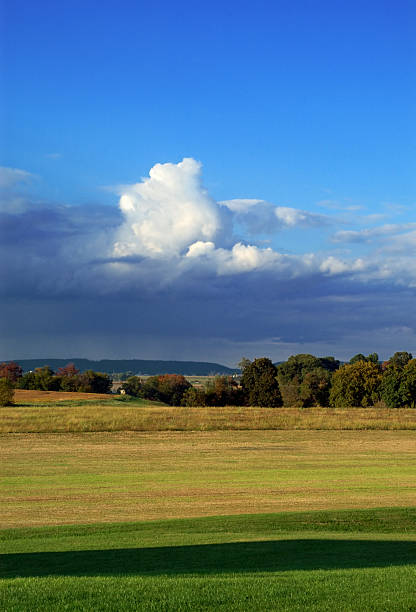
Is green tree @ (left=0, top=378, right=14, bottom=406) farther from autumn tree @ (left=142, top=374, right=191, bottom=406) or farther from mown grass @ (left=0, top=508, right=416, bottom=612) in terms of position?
mown grass @ (left=0, top=508, right=416, bottom=612)

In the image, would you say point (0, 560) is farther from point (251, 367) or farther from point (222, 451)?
point (251, 367)

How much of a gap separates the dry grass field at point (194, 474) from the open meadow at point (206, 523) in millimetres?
88

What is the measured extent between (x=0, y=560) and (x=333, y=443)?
43128mm

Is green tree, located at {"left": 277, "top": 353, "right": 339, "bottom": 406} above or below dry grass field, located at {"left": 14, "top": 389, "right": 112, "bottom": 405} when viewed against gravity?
above

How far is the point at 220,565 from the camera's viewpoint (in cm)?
1312

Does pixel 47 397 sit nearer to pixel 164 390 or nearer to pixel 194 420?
pixel 194 420

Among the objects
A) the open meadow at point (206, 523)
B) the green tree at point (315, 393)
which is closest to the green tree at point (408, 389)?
the green tree at point (315, 393)

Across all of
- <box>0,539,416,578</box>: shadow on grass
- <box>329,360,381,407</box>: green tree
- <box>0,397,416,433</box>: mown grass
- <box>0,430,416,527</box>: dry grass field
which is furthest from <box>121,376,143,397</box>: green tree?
<box>0,539,416,578</box>: shadow on grass

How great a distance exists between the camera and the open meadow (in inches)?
398

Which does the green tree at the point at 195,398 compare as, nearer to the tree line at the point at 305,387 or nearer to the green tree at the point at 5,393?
the tree line at the point at 305,387

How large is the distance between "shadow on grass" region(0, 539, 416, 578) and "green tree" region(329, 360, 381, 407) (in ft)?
299

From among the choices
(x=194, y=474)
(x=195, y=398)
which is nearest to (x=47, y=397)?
(x=195, y=398)

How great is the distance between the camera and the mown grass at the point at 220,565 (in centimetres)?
966

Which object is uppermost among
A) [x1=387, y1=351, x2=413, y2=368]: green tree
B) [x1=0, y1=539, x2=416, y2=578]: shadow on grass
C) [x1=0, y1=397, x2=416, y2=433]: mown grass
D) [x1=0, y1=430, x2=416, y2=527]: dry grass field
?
[x1=387, y1=351, x2=413, y2=368]: green tree
